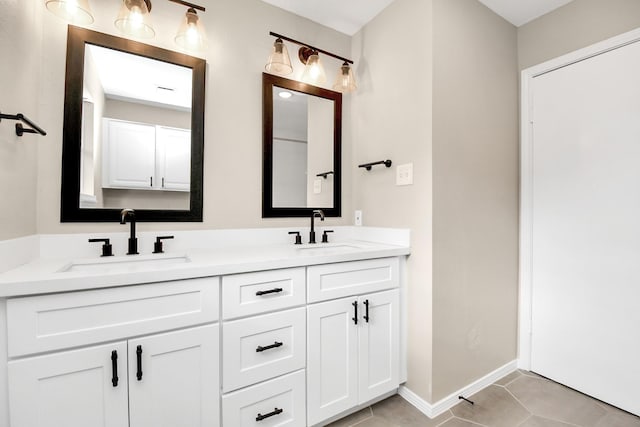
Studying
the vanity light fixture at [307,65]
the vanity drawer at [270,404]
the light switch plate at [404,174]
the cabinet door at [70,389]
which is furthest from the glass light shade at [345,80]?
the cabinet door at [70,389]

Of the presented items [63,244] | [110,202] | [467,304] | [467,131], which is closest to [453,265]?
[467,304]

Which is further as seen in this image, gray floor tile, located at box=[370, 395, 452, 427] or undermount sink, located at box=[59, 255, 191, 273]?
gray floor tile, located at box=[370, 395, 452, 427]

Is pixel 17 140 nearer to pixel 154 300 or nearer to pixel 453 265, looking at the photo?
pixel 154 300

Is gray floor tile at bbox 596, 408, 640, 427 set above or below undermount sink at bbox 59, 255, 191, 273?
below

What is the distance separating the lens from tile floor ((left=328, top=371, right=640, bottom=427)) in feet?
5.08

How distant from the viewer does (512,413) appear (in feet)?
5.33

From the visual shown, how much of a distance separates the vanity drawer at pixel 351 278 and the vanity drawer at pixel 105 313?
46cm

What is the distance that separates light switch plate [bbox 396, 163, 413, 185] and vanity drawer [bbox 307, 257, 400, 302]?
47cm

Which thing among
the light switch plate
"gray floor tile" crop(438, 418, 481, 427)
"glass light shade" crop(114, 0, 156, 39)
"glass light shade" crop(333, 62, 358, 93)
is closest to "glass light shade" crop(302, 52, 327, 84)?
"glass light shade" crop(333, 62, 358, 93)

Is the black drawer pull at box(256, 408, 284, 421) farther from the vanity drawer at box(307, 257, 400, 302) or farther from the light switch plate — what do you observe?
the light switch plate

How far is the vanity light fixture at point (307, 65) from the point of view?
67.4 inches

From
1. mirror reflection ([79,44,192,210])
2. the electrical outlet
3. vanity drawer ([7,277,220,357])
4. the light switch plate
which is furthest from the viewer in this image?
the electrical outlet

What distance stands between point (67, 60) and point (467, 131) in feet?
7.05

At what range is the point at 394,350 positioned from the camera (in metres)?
1.70
